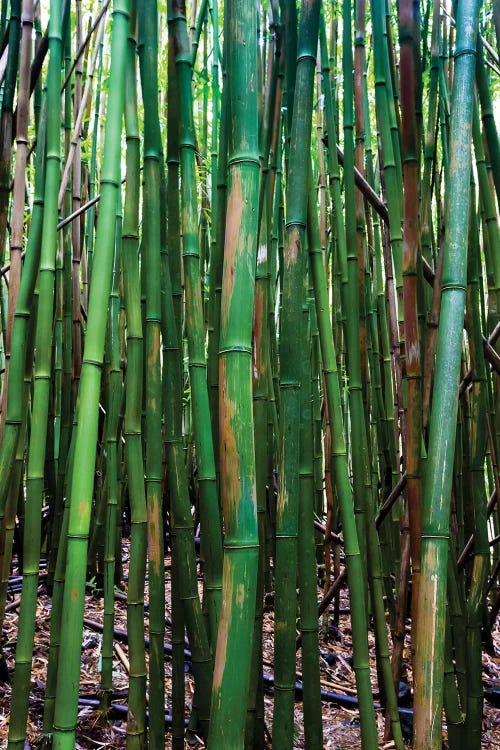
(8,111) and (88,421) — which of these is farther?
(8,111)

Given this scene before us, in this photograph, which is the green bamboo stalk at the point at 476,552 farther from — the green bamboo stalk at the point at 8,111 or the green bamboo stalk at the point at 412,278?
the green bamboo stalk at the point at 8,111

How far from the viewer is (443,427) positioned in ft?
1.77

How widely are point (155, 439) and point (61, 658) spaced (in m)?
0.29

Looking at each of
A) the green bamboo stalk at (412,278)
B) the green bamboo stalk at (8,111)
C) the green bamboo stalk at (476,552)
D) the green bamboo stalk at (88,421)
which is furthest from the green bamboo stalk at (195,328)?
the green bamboo stalk at (476,552)

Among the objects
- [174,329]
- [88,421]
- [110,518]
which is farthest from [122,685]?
[88,421]

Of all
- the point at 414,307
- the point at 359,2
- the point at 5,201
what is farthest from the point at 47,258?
the point at 359,2

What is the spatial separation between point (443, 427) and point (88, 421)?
0.30 m

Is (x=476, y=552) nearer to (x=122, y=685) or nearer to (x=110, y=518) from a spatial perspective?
(x=110, y=518)

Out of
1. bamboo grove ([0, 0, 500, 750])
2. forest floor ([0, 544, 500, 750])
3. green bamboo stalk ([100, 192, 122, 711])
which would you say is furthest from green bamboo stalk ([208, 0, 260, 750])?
forest floor ([0, 544, 500, 750])

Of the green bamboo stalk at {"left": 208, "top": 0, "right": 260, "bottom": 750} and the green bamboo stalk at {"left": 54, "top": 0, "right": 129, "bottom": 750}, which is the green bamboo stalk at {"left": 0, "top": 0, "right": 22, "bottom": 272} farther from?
the green bamboo stalk at {"left": 208, "top": 0, "right": 260, "bottom": 750}

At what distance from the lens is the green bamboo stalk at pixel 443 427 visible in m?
0.52

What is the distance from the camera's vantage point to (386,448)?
1765mm

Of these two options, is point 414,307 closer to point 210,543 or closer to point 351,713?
point 210,543

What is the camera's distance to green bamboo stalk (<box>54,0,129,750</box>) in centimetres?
56
